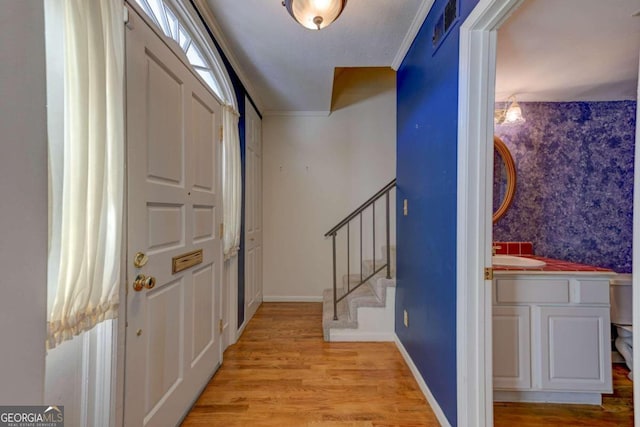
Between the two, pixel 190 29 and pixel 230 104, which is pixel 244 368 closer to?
pixel 230 104

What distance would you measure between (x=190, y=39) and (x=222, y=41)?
31 cm

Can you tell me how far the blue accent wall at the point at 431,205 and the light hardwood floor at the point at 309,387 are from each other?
8.7 inches

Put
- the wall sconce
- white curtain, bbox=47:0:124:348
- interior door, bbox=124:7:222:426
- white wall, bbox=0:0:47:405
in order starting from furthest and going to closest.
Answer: the wall sconce
interior door, bbox=124:7:222:426
white curtain, bbox=47:0:124:348
white wall, bbox=0:0:47:405

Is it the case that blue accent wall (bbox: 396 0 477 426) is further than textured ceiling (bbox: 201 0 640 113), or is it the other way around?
textured ceiling (bbox: 201 0 640 113)

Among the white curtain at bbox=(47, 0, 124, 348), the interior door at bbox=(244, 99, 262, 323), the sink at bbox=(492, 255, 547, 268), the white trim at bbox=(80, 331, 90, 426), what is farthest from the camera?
the interior door at bbox=(244, 99, 262, 323)

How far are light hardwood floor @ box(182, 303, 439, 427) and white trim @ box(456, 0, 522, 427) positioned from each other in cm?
47

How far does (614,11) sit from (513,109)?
33.6 inches

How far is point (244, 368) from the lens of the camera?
2.07 metres

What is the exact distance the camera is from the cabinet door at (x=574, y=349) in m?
1.65

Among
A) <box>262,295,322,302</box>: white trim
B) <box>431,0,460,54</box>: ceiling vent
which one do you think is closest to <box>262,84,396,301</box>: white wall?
<box>262,295,322,302</box>: white trim

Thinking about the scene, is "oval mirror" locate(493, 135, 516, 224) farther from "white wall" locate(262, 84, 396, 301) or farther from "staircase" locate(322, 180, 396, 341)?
"white wall" locate(262, 84, 396, 301)

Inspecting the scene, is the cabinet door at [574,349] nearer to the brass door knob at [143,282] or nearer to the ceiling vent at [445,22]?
the ceiling vent at [445,22]

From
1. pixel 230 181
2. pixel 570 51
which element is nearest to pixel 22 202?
pixel 230 181

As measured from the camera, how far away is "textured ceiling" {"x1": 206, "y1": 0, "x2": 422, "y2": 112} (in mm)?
1733
